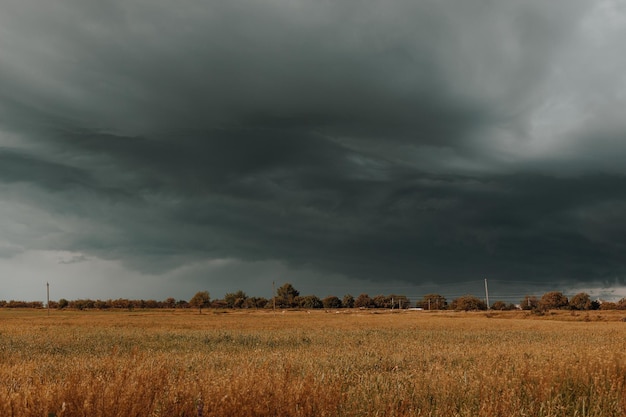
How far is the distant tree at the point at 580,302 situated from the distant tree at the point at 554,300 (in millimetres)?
2328

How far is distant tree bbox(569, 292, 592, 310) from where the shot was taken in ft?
464

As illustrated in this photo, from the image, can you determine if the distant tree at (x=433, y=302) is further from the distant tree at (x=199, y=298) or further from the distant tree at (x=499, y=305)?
the distant tree at (x=199, y=298)

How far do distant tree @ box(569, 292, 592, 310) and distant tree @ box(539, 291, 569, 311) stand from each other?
7.64 feet

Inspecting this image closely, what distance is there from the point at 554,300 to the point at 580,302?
8647 mm

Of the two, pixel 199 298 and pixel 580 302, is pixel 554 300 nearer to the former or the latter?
pixel 580 302

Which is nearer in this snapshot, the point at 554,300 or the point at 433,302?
the point at 554,300

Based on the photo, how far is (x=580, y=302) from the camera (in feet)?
477

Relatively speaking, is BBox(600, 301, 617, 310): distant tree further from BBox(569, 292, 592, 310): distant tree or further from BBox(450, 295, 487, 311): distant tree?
BBox(450, 295, 487, 311): distant tree

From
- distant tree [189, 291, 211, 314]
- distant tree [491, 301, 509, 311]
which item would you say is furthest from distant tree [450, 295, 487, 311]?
distant tree [189, 291, 211, 314]

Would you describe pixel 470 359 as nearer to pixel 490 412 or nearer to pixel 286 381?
pixel 490 412

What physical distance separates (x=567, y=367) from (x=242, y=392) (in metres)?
7.32

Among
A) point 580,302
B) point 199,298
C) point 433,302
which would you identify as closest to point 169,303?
point 199,298

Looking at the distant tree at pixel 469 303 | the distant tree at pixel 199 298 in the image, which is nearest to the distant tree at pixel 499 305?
the distant tree at pixel 469 303

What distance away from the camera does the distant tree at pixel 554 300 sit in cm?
15012
